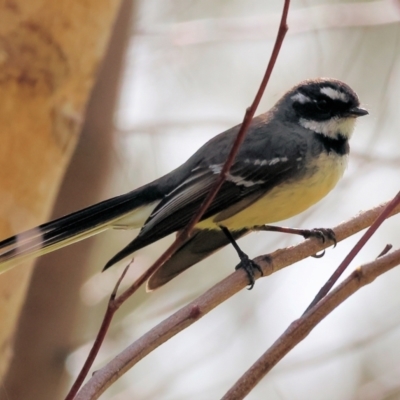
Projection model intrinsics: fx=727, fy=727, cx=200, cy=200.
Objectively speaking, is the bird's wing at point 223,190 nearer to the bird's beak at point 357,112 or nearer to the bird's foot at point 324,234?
the bird's foot at point 324,234

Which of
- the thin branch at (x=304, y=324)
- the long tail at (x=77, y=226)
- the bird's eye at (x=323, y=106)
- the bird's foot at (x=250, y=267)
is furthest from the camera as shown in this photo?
the bird's eye at (x=323, y=106)

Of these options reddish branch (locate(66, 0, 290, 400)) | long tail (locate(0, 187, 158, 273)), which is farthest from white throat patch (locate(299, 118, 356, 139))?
reddish branch (locate(66, 0, 290, 400))

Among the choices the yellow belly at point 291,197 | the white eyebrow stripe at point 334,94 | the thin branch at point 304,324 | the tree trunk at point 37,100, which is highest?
the tree trunk at point 37,100

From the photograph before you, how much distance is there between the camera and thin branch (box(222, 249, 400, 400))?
1609 millimetres

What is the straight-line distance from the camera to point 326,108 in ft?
11.5

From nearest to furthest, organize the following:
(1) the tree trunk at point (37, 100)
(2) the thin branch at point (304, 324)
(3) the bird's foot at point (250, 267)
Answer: (2) the thin branch at point (304, 324) → (3) the bird's foot at point (250, 267) → (1) the tree trunk at point (37, 100)

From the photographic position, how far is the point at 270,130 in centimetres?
349

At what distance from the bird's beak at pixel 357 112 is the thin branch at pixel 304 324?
162 cm

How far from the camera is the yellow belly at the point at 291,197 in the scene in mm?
3170

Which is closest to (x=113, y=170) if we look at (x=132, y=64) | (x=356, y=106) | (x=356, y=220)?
(x=132, y=64)

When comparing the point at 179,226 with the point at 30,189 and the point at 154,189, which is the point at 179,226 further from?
the point at 30,189

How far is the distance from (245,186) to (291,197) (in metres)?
0.21

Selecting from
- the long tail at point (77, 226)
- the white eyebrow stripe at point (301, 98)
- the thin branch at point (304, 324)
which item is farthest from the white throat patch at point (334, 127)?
the thin branch at point (304, 324)

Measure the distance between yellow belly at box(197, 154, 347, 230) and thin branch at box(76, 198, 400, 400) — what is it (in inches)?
13.3
